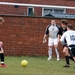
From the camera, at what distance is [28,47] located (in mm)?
21703

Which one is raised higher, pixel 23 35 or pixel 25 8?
pixel 25 8

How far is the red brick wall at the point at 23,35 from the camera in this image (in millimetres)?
21562

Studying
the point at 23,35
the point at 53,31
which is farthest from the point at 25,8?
the point at 53,31

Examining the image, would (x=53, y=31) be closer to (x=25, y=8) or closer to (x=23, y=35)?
(x=23, y=35)

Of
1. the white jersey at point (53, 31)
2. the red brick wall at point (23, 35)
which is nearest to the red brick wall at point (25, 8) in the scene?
the red brick wall at point (23, 35)

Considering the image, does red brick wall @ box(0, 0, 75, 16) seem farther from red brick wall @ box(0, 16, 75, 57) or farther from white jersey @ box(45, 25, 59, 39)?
white jersey @ box(45, 25, 59, 39)

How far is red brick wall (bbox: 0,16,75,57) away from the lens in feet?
70.7

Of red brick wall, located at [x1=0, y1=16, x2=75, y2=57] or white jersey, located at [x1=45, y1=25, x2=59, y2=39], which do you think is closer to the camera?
white jersey, located at [x1=45, y1=25, x2=59, y2=39]

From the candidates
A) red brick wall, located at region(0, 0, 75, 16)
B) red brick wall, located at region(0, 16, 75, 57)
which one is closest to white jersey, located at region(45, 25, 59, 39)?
red brick wall, located at region(0, 16, 75, 57)

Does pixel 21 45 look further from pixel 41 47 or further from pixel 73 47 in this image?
pixel 73 47

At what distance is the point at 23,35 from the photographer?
2172 cm

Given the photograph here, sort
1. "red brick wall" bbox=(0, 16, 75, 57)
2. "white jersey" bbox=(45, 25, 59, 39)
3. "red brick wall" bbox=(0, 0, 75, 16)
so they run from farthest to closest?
"red brick wall" bbox=(0, 0, 75, 16), "red brick wall" bbox=(0, 16, 75, 57), "white jersey" bbox=(45, 25, 59, 39)

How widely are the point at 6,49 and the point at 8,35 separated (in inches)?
30.4

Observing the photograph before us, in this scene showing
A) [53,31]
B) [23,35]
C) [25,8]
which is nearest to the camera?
[53,31]
